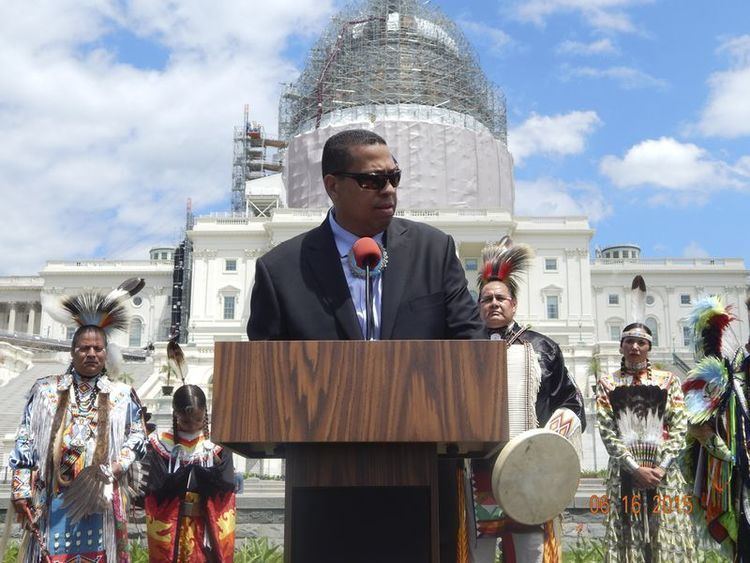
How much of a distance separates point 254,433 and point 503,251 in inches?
140

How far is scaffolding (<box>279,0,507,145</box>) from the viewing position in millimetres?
61844

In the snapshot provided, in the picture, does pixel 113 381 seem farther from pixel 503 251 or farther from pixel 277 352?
pixel 277 352

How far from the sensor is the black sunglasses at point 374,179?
2.80 m

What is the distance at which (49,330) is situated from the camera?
237 feet

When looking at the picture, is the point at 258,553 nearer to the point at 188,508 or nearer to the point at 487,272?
the point at 188,508

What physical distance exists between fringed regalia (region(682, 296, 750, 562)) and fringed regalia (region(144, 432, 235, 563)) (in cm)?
315

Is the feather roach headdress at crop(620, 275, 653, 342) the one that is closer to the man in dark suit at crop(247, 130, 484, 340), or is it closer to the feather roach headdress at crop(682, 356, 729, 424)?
the feather roach headdress at crop(682, 356, 729, 424)

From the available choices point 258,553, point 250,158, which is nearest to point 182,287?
point 250,158

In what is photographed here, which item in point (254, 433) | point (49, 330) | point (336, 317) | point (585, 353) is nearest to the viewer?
point (254, 433)

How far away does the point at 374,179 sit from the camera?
2.81 metres

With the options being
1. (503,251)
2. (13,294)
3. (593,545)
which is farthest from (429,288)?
(13,294)

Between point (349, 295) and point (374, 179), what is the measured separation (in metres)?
0.39

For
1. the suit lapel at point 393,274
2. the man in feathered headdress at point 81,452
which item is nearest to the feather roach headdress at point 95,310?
the man in feathered headdress at point 81,452

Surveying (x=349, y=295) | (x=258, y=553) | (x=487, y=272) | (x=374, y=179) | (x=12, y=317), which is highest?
(x=12, y=317)
